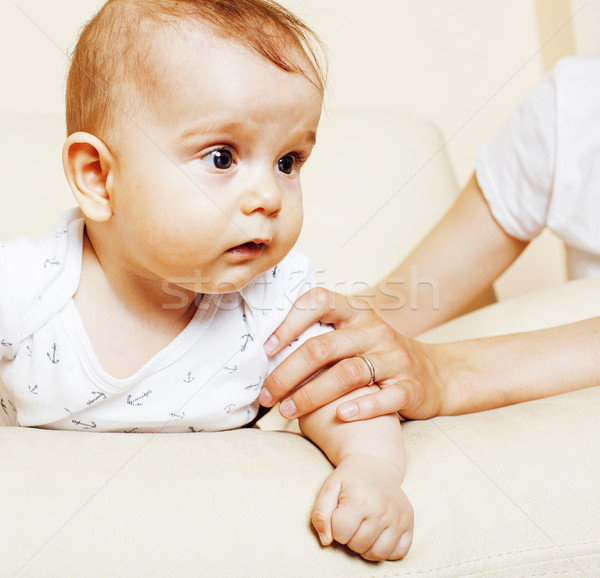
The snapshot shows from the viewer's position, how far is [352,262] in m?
1.35

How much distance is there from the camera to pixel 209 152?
0.72m

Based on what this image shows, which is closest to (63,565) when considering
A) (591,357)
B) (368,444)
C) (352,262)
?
(368,444)

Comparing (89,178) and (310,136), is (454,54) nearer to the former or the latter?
(310,136)

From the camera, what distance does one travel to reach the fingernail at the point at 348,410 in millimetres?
802

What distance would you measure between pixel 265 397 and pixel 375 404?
6.6 inches

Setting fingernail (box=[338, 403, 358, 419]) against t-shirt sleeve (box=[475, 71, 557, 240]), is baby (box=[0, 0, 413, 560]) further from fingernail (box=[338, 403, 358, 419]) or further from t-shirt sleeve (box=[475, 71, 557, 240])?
t-shirt sleeve (box=[475, 71, 557, 240])

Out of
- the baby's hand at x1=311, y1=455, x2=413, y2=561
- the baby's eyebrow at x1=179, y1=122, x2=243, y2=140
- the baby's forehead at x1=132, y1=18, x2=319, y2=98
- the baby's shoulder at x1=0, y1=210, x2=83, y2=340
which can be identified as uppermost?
the baby's forehead at x1=132, y1=18, x2=319, y2=98

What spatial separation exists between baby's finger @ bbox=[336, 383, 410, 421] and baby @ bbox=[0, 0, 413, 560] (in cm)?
1

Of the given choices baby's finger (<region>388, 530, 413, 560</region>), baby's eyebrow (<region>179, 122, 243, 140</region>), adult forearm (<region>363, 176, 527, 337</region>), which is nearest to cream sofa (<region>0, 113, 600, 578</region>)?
baby's finger (<region>388, 530, 413, 560</region>)

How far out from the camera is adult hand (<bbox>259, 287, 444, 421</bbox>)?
826mm

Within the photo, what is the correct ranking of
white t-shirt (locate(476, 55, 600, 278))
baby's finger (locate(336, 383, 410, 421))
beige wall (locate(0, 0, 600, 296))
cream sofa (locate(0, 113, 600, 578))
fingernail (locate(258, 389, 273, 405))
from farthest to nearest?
beige wall (locate(0, 0, 600, 296)) < white t-shirt (locate(476, 55, 600, 278)) < fingernail (locate(258, 389, 273, 405)) < baby's finger (locate(336, 383, 410, 421)) < cream sofa (locate(0, 113, 600, 578))

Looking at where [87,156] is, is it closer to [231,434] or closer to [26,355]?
[26,355]

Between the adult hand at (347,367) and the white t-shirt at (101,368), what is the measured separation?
0.08 ft

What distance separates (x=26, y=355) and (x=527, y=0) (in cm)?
194
